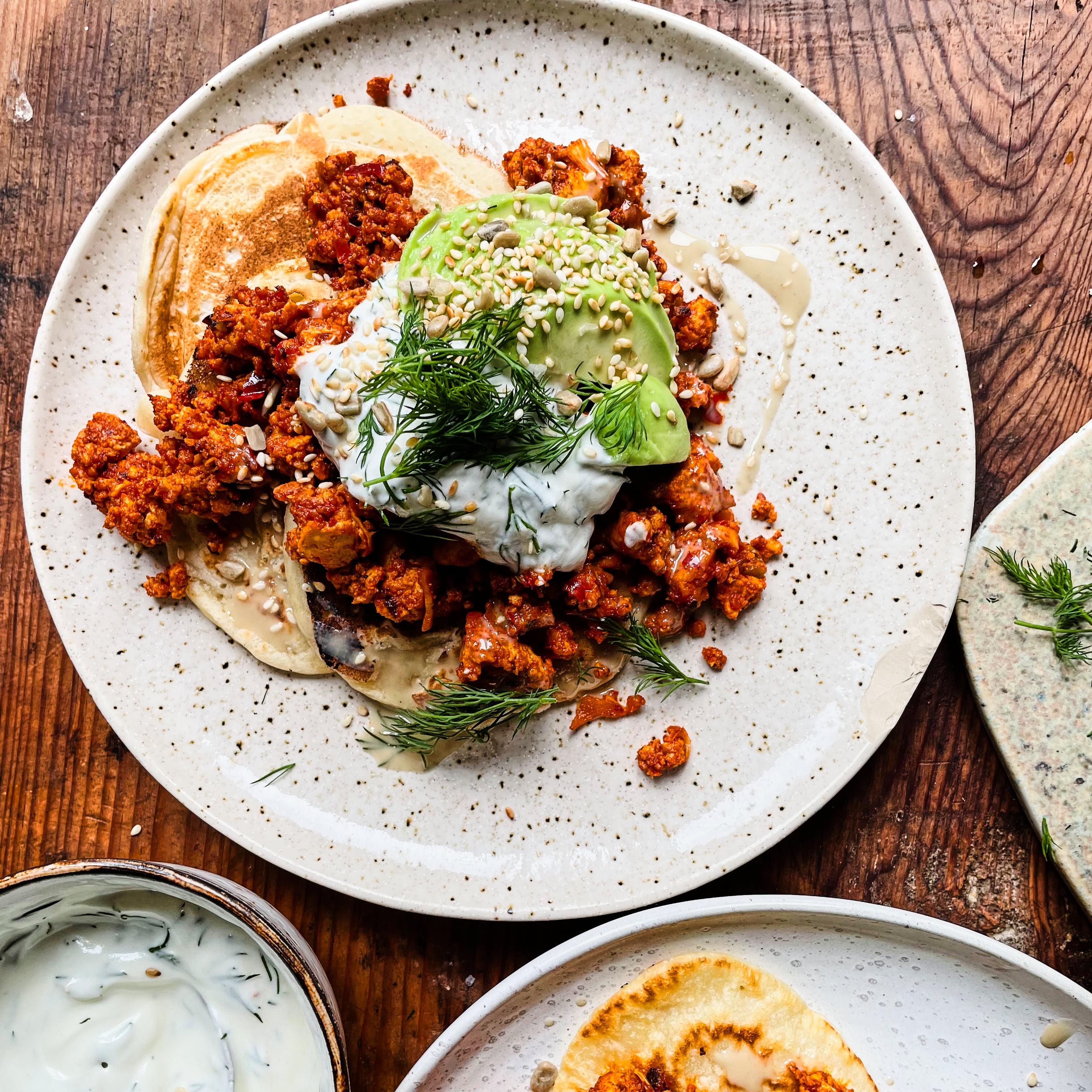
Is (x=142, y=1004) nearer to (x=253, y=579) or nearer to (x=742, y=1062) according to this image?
(x=253, y=579)

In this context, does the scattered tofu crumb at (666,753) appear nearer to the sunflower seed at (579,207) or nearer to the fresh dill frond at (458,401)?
the fresh dill frond at (458,401)

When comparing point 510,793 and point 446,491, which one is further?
point 510,793

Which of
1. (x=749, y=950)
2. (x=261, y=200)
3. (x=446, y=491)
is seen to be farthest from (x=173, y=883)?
(x=261, y=200)

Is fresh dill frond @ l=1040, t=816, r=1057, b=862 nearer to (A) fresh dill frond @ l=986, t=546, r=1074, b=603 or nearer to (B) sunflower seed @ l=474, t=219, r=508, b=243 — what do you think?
(A) fresh dill frond @ l=986, t=546, r=1074, b=603

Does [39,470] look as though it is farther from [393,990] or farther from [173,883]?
[393,990]

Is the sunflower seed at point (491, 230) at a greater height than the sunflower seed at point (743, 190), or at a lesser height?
lesser

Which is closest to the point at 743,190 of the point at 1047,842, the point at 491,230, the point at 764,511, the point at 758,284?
the point at 758,284

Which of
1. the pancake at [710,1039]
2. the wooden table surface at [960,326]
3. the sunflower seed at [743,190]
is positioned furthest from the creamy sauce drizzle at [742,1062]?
the sunflower seed at [743,190]
